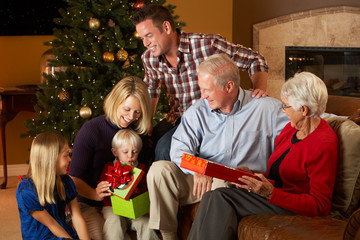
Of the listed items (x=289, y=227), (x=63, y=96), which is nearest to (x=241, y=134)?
(x=289, y=227)

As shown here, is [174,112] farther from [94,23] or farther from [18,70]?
[18,70]

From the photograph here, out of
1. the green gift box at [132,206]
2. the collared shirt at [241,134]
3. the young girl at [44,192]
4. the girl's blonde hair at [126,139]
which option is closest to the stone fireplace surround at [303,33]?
the collared shirt at [241,134]

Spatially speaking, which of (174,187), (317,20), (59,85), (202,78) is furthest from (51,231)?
(317,20)

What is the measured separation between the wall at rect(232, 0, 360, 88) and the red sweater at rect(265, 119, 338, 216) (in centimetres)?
342

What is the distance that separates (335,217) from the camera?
2.21 meters

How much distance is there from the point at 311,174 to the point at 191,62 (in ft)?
4.06

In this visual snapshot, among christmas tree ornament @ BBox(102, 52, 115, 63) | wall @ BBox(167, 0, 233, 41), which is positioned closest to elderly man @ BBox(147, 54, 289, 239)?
christmas tree ornament @ BBox(102, 52, 115, 63)

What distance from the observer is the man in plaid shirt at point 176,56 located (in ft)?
9.90

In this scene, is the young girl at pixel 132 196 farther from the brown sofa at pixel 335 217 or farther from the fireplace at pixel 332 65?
the fireplace at pixel 332 65

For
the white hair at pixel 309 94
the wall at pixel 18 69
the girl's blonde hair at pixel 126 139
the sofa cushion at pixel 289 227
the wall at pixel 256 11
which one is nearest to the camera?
the sofa cushion at pixel 289 227

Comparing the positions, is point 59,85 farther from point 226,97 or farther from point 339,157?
point 339,157

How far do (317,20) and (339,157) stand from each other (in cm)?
347

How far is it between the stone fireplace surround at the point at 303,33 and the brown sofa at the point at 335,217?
3.05 meters

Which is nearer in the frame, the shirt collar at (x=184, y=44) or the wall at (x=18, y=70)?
the shirt collar at (x=184, y=44)
